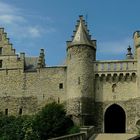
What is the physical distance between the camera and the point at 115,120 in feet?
166

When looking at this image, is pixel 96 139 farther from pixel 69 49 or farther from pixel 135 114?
pixel 69 49

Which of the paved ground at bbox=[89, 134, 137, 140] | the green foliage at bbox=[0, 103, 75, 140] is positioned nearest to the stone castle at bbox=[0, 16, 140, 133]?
the green foliage at bbox=[0, 103, 75, 140]

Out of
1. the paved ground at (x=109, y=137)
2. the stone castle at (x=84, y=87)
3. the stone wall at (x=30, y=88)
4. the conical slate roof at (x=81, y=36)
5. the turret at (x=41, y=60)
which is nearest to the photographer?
the paved ground at (x=109, y=137)

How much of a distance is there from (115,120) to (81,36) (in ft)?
29.8

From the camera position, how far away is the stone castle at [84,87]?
156 ft

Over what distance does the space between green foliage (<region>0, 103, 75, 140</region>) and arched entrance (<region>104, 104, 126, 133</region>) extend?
4.69 meters

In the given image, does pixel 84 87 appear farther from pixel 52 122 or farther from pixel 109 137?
pixel 109 137

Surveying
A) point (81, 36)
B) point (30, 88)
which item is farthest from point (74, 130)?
point (81, 36)

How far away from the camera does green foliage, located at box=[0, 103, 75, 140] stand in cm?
4466

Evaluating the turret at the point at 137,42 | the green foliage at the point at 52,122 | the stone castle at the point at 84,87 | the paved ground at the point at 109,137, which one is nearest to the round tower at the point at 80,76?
the stone castle at the point at 84,87

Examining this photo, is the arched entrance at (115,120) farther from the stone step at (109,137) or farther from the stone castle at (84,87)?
the stone step at (109,137)

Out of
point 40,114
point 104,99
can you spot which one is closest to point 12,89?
point 40,114

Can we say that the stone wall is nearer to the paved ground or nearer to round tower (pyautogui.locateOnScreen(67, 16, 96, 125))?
round tower (pyautogui.locateOnScreen(67, 16, 96, 125))

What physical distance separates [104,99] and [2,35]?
44.8 ft
